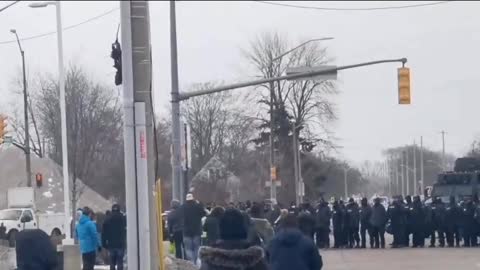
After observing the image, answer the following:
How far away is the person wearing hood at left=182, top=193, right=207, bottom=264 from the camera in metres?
23.3

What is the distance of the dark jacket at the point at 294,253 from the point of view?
1140 cm

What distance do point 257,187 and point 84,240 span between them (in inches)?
2046

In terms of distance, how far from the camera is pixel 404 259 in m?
28.7

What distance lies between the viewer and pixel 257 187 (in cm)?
7412

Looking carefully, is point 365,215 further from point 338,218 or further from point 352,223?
point 338,218

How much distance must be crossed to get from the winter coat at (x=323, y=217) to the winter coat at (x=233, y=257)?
80.8ft

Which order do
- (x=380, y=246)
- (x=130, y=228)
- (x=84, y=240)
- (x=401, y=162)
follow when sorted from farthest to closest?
(x=401, y=162) → (x=380, y=246) → (x=84, y=240) → (x=130, y=228)

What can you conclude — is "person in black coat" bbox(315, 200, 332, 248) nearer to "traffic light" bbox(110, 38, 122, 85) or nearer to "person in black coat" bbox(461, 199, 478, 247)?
"person in black coat" bbox(461, 199, 478, 247)

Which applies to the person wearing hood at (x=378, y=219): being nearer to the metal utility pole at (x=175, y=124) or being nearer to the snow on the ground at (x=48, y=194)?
the metal utility pole at (x=175, y=124)

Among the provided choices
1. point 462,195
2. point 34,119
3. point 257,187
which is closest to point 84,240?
point 462,195

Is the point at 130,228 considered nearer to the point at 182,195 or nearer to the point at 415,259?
the point at 182,195

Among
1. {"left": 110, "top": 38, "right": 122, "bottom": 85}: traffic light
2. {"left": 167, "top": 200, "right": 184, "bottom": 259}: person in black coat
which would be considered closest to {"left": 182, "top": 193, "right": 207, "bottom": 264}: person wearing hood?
{"left": 167, "top": 200, "right": 184, "bottom": 259}: person in black coat

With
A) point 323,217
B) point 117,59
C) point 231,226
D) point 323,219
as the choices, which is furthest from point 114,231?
point 323,219

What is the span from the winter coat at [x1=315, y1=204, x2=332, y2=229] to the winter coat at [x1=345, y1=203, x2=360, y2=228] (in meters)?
0.60
